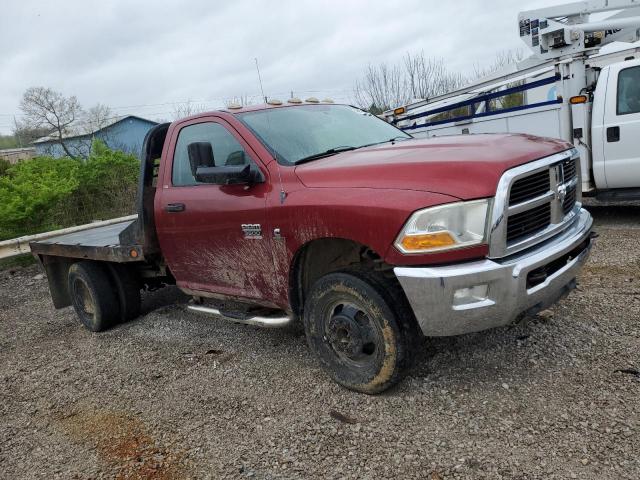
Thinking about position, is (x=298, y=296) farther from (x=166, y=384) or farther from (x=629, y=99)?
(x=629, y=99)

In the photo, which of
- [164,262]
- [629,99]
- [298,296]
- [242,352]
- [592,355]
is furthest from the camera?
[629,99]

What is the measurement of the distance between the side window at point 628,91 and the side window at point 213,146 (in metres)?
5.57

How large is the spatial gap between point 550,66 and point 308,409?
21.8 feet

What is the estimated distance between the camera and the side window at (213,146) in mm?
4023

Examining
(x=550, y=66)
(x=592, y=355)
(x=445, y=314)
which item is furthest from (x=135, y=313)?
(x=550, y=66)

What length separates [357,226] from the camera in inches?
122

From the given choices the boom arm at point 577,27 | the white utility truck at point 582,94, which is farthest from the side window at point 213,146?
the boom arm at point 577,27

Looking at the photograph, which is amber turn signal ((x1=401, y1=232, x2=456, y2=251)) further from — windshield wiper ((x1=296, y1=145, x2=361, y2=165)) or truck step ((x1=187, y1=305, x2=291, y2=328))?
truck step ((x1=187, y1=305, x2=291, y2=328))

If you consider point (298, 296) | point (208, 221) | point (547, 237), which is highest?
point (208, 221)

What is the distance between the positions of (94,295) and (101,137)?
100 ft

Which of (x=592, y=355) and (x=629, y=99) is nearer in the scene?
(x=592, y=355)

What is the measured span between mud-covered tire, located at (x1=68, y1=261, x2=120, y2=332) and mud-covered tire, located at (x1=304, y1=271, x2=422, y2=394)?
2.82 meters

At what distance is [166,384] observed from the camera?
4.07 m

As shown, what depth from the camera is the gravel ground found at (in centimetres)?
274
